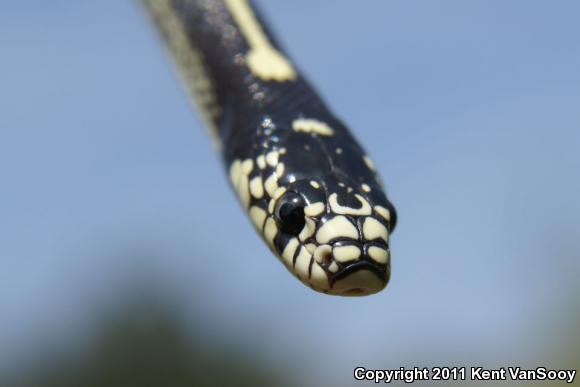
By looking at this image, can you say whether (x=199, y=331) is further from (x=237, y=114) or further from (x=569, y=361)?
(x=237, y=114)

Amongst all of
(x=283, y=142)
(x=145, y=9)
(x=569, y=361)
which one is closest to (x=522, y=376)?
(x=283, y=142)

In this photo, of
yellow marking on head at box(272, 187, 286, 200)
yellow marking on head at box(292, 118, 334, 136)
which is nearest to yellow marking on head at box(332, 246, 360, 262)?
yellow marking on head at box(272, 187, 286, 200)

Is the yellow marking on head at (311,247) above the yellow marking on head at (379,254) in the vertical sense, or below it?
above

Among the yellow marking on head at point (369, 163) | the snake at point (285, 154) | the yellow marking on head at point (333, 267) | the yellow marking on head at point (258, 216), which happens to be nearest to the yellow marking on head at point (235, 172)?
the snake at point (285, 154)

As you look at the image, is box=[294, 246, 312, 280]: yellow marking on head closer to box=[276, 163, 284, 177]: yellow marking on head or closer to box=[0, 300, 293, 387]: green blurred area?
box=[276, 163, 284, 177]: yellow marking on head

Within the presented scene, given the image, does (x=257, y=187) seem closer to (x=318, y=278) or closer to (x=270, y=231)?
(x=270, y=231)

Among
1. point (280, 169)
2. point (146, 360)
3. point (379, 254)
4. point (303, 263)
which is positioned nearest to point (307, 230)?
point (303, 263)

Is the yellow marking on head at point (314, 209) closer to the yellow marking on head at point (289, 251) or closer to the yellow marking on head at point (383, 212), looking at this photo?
the yellow marking on head at point (289, 251)
